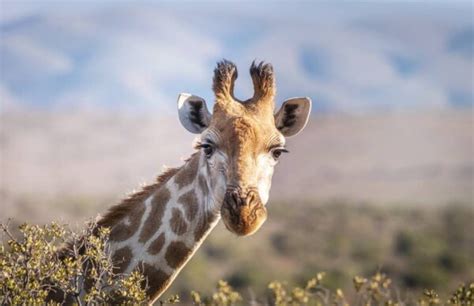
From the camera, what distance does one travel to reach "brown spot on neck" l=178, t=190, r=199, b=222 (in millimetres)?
8797

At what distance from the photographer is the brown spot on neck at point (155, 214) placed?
29.2 feet

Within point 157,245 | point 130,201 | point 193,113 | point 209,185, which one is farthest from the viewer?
point 130,201

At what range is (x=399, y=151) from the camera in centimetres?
11912

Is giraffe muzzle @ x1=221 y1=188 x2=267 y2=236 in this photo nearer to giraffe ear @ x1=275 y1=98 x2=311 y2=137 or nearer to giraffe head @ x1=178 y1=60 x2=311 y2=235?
giraffe head @ x1=178 y1=60 x2=311 y2=235

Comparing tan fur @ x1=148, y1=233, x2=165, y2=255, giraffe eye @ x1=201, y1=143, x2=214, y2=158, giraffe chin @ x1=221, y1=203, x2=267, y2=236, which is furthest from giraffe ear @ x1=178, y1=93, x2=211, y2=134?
giraffe chin @ x1=221, y1=203, x2=267, y2=236

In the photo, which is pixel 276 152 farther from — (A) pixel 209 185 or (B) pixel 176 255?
(B) pixel 176 255

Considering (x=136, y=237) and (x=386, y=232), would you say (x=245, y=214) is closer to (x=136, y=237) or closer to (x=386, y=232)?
(x=136, y=237)

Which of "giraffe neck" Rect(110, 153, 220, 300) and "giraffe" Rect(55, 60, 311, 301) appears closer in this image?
"giraffe" Rect(55, 60, 311, 301)

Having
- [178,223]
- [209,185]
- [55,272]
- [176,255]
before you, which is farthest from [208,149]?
[55,272]

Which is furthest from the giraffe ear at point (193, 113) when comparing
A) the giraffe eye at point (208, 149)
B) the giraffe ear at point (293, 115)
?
the giraffe ear at point (293, 115)

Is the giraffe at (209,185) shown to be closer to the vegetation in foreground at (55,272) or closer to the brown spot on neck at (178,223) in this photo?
the brown spot on neck at (178,223)

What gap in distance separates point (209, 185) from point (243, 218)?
3.16 feet

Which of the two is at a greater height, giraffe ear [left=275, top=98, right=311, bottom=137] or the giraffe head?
giraffe ear [left=275, top=98, right=311, bottom=137]

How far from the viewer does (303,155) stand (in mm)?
114188
